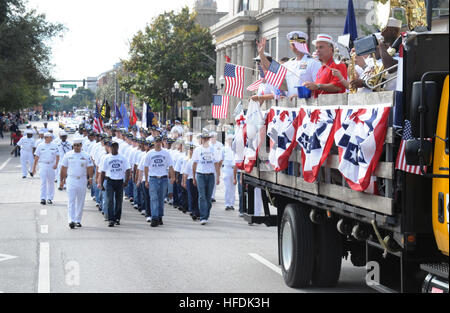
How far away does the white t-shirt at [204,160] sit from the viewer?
18797mm

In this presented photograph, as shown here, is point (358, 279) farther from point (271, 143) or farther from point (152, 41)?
point (152, 41)

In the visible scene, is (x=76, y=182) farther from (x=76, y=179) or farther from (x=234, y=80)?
(x=234, y=80)

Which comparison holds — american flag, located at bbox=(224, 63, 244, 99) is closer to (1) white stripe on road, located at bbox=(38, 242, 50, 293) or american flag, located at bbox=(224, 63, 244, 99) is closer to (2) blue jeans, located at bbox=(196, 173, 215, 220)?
(1) white stripe on road, located at bbox=(38, 242, 50, 293)

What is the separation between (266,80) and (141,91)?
236 feet

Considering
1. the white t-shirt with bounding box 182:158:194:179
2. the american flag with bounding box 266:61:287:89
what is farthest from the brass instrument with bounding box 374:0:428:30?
the white t-shirt with bounding box 182:158:194:179

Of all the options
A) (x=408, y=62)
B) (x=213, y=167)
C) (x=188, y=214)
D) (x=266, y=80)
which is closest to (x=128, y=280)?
(x=266, y=80)

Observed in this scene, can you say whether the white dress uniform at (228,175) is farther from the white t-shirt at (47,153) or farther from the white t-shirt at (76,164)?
the white t-shirt at (47,153)

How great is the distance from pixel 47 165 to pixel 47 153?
466 millimetres

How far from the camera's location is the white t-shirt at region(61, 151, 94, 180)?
17.8 m

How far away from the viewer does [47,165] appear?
23453 millimetres

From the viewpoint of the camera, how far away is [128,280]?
11109mm

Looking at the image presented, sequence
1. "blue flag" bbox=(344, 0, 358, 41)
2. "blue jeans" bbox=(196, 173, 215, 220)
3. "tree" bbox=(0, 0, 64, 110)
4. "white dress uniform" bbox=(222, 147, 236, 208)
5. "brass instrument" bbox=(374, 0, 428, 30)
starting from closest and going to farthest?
"brass instrument" bbox=(374, 0, 428, 30), "blue flag" bbox=(344, 0, 358, 41), "blue jeans" bbox=(196, 173, 215, 220), "white dress uniform" bbox=(222, 147, 236, 208), "tree" bbox=(0, 0, 64, 110)

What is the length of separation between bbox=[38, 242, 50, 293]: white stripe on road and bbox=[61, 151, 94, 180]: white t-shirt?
308 cm

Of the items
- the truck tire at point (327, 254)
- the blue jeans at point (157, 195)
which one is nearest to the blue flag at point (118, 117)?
the blue jeans at point (157, 195)
